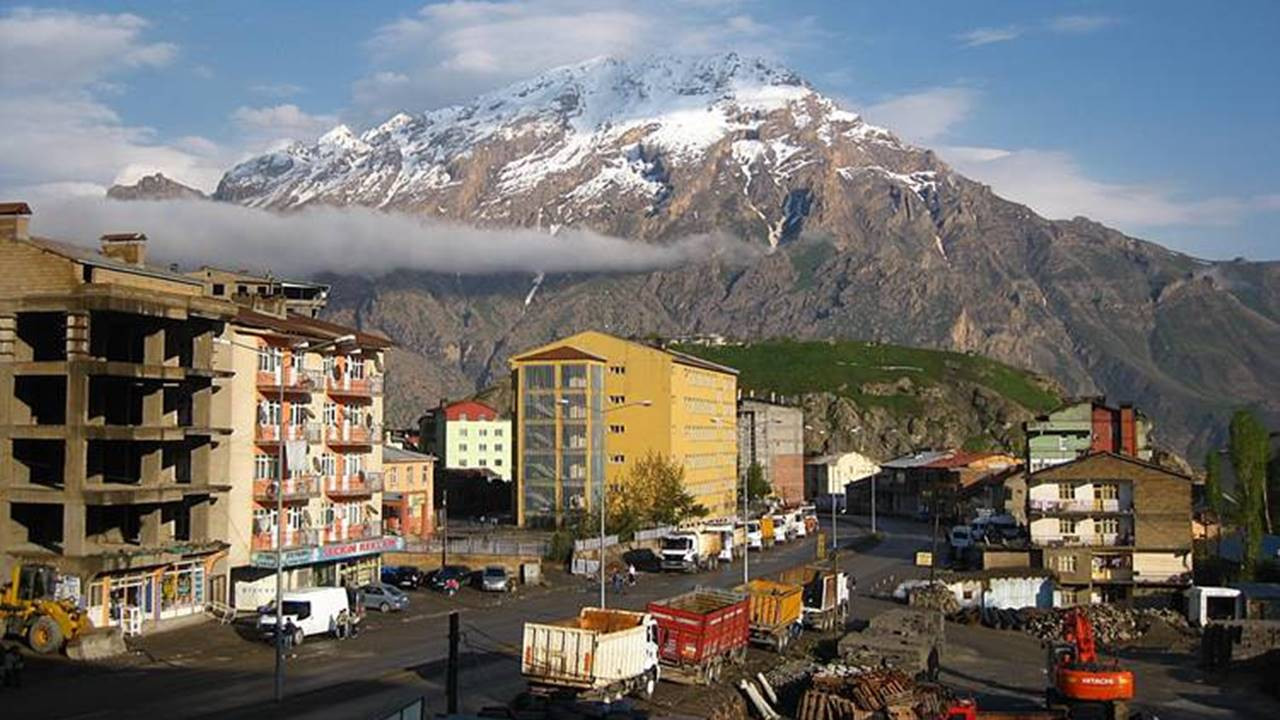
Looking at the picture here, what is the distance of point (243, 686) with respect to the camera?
162 feet

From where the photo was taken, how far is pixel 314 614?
2391 inches

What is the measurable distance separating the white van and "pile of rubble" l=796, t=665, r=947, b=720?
2111cm

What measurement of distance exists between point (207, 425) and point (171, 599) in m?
7.86

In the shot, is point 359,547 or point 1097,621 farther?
point 1097,621

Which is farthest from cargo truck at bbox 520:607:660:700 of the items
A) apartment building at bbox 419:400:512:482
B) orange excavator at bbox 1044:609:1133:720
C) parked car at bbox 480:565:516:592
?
apartment building at bbox 419:400:512:482

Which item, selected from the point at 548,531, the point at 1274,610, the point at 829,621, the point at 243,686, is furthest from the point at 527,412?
the point at 243,686

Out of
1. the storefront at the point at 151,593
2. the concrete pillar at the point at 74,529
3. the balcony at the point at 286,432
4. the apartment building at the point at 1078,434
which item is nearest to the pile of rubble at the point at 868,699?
the storefront at the point at 151,593

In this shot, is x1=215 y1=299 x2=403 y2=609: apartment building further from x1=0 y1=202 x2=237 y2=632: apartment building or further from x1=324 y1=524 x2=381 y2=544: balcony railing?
x1=0 y1=202 x2=237 y2=632: apartment building

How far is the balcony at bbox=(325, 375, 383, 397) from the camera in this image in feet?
260

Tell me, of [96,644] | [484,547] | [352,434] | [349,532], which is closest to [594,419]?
[484,547]

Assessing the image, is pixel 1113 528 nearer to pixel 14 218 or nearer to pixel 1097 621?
pixel 1097 621

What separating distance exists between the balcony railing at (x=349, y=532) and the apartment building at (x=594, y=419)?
34.5 meters

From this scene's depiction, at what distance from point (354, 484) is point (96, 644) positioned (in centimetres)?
2655

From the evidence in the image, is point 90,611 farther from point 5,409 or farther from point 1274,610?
point 1274,610
